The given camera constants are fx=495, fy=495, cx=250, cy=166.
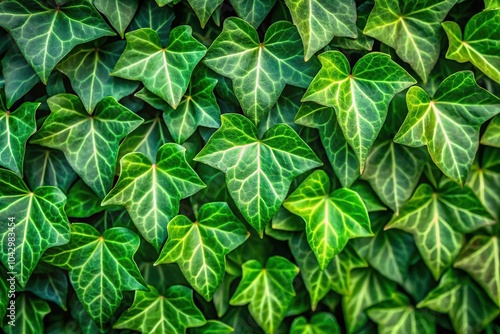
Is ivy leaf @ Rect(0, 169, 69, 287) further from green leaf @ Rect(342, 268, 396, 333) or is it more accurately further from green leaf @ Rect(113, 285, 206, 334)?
green leaf @ Rect(342, 268, 396, 333)

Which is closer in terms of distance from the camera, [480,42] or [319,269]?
[480,42]

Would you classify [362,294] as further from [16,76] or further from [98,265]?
[16,76]

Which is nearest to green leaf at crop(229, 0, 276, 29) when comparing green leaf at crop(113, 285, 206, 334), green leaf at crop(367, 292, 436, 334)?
green leaf at crop(113, 285, 206, 334)

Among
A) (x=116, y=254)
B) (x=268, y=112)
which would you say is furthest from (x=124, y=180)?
(x=268, y=112)

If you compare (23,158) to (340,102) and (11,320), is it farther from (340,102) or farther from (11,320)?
A: (340,102)

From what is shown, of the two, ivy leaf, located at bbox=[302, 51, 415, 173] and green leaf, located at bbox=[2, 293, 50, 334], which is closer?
ivy leaf, located at bbox=[302, 51, 415, 173]

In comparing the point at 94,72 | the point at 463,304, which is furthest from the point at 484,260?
the point at 94,72
